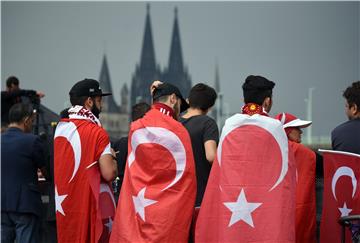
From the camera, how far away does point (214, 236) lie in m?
6.08

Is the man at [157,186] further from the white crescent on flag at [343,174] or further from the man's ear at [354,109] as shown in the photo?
the man's ear at [354,109]

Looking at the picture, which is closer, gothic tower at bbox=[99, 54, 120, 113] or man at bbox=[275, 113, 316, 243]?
man at bbox=[275, 113, 316, 243]

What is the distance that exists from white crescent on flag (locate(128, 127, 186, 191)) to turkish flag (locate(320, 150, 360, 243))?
3.67ft

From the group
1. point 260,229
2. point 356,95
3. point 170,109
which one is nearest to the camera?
point 260,229

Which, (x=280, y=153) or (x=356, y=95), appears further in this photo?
(x=356, y=95)

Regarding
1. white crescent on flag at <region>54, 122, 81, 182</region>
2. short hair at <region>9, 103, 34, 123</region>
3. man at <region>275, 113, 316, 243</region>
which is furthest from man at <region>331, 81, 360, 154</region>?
short hair at <region>9, 103, 34, 123</region>

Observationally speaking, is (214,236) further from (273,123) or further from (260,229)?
(273,123)

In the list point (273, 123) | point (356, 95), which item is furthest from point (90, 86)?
point (356, 95)

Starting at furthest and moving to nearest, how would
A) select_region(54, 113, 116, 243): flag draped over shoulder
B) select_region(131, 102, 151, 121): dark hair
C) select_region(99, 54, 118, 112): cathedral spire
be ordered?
1. select_region(99, 54, 118, 112): cathedral spire
2. select_region(131, 102, 151, 121): dark hair
3. select_region(54, 113, 116, 243): flag draped over shoulder

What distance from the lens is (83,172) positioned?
6754 mm

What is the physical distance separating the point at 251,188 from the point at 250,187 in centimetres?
1

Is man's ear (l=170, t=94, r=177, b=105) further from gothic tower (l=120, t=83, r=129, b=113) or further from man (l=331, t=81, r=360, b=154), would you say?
gothic tower (l=120, t=83, r=129, b=113)

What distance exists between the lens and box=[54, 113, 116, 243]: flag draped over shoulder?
668 cm

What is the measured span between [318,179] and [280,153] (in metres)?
1.13
